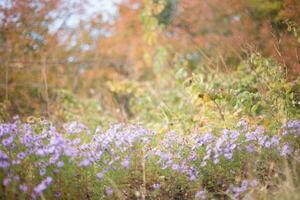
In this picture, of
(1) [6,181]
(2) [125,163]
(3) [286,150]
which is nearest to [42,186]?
(1) [6,181]

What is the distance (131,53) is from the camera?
34.5 feet

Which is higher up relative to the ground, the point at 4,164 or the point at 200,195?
the point at 4,164

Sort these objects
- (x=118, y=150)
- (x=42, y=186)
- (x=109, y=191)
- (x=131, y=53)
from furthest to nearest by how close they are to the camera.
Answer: (x=131, y=53), (x=118, y=150), (x=109, y=191), (x=42, y=186)

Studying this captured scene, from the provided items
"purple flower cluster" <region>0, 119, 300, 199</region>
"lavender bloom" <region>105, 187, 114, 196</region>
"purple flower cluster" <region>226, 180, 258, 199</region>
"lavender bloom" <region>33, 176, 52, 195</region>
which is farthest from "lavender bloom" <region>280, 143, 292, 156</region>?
"lavender bloom" <region>33, 176, 52, 195</region>

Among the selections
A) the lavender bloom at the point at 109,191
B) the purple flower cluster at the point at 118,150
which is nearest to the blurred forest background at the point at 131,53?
the purple flower cluster at the point at 118,150

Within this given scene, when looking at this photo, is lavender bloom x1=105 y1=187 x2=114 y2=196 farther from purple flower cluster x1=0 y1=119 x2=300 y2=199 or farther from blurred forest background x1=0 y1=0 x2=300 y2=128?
blurred forest background x1=0 y1=0 x2=300 y2=128

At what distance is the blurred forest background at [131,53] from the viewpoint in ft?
19.4

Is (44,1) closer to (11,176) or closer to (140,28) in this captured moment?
(140,28)

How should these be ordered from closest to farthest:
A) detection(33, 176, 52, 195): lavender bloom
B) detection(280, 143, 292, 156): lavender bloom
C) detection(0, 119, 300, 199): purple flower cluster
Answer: detection(33, 176, 52, 195): lavender bloom → detection(0, 119, 300, 199): purple flower cluster → detection(280, 143, 292, 156): lavender bloom

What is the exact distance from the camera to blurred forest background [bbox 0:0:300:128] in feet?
19.4

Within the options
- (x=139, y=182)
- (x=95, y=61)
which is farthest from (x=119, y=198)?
(x=95, y=61)

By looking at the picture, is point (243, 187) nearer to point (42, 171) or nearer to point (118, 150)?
point (118, 150)

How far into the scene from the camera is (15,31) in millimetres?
7523

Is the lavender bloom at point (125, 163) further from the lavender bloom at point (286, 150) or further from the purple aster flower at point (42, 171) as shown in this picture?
the lavender bloom at point (286, 150)
